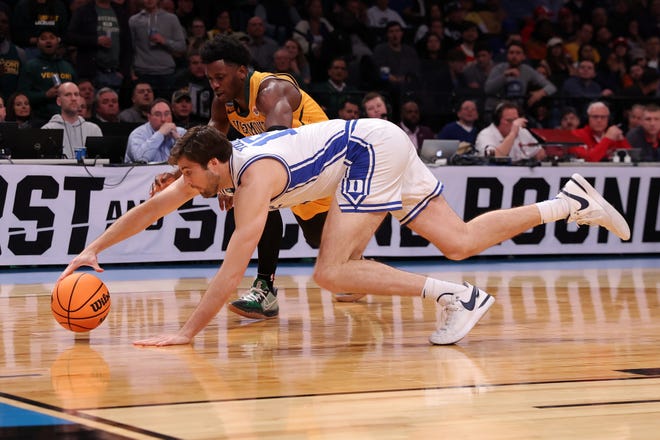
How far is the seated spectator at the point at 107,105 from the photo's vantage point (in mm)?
12781

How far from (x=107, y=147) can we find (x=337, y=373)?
254 inches

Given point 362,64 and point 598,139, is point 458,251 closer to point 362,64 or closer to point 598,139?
point 598,139

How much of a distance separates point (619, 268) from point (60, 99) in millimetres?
5954

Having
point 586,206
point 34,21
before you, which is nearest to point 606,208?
point 586,206

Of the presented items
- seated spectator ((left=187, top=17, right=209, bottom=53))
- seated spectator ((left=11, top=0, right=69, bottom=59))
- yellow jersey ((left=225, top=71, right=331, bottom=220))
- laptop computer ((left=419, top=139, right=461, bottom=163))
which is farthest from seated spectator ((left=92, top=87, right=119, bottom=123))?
yellow jersey ((left=225, top=71, right=331, bottom=220))

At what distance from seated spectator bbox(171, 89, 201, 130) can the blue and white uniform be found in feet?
21.3

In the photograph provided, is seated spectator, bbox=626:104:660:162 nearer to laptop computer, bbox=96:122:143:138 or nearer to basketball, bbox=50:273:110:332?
laptop computer, bbox=96:122:143:138

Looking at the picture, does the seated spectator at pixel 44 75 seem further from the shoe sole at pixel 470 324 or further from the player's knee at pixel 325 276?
the shoe sole at pixel 470 324

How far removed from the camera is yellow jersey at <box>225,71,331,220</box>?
7.36 metres

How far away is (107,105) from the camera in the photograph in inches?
504

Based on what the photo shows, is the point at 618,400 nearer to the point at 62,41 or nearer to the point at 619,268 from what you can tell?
the point at 619,268

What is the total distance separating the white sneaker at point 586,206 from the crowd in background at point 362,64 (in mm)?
5061

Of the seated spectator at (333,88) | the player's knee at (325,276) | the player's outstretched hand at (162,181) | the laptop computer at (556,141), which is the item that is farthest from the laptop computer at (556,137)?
the player's knee at (325,276)

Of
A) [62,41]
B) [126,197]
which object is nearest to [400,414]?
[126,197]
